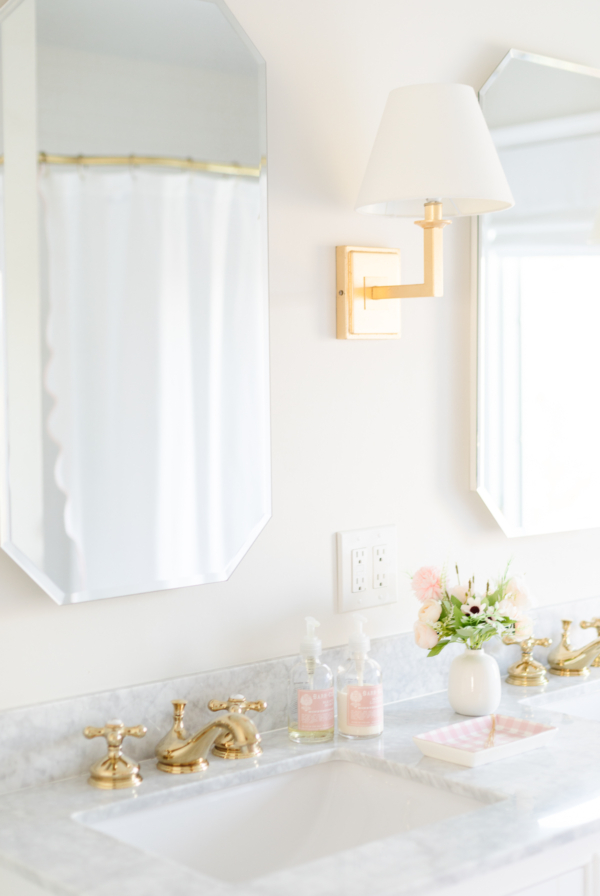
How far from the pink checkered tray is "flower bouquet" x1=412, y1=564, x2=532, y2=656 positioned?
12cm

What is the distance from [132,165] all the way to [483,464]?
78 centimetres

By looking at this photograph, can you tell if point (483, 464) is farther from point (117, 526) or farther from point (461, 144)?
point (117, 526)

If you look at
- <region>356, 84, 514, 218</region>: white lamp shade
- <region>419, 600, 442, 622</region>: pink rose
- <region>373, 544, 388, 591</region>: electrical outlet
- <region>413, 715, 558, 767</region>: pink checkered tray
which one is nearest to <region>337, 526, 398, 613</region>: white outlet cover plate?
<region>373, 544, 388, 591</region>: electrical outlet

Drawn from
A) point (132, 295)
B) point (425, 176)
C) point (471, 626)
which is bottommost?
point (471, 626)

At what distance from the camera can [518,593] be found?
4.88 ft

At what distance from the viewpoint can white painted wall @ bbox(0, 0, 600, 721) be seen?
4.35 ft

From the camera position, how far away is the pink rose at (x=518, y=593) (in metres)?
1.49

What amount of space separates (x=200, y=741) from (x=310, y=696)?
0.57 feet

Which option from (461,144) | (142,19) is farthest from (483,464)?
(142,19)

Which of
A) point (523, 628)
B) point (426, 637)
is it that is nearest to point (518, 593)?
point (523, 628)

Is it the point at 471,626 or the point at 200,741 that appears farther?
the point at 471,626

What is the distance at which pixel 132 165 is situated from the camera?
4.19 ft

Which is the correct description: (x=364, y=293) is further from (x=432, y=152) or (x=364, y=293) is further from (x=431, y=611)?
(x=431, y=611)

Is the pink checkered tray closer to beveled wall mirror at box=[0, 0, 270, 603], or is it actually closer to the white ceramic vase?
the white ceramic vase
